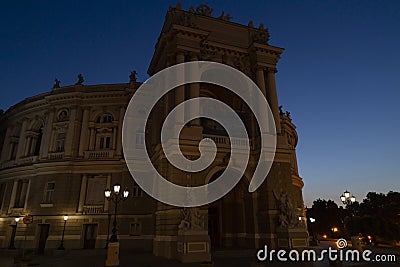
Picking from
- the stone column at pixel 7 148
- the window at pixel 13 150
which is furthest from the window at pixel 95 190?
the stone column at pixel 7 148

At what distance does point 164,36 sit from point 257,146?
11482mm

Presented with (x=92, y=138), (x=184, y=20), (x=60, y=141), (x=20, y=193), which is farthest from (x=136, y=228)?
(x=184, y=20)

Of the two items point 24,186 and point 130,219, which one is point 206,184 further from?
point 24,186

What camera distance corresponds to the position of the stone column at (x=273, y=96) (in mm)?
22109

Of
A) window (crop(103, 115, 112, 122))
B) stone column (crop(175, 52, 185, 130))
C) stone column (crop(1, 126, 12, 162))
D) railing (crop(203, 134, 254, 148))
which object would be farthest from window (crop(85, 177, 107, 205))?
stone column (crop(1, 126, 12, 162))

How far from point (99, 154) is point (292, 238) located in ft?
62.2

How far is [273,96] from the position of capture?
2286 centimetres

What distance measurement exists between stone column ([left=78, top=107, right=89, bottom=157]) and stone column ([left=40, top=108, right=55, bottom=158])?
347 cm

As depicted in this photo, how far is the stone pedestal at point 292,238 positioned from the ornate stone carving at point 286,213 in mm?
347

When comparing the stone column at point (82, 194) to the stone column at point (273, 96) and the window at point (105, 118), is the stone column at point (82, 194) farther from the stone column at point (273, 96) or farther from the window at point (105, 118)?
the stone column at point (273, 96)

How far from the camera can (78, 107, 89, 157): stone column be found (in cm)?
2724

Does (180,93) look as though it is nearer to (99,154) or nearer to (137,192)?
(137,192)

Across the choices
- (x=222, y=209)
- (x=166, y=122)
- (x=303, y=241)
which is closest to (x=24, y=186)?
(x=166, y=122)

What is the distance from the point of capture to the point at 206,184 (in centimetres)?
1848
